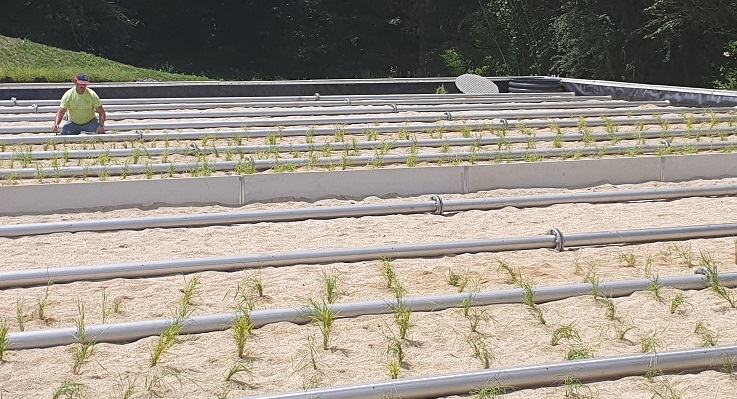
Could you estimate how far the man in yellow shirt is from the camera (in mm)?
8797

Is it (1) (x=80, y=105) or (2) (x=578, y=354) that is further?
(1) (x=80, y=105)

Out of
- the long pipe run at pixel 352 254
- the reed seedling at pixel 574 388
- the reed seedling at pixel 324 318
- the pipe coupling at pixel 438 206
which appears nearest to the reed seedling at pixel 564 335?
the reed seedling at pixel 574 388

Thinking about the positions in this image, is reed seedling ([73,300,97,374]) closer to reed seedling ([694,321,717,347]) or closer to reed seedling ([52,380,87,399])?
reed seedling ([52,380,87,399])

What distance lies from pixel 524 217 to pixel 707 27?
1326 cm

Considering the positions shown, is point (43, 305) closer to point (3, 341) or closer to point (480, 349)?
point (3, 341)

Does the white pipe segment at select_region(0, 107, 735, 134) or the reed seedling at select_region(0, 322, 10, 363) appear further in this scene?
the white pipe segment at select_region(0, 107, 735, 134)

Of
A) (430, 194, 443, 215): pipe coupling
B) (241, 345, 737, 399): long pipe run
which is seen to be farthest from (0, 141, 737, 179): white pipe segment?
(241, 345, 737, 399): long pipe run

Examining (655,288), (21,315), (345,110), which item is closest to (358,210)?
(655,288)

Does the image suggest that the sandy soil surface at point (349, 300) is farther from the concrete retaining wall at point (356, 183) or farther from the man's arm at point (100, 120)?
the man's arm at point (100, 120)

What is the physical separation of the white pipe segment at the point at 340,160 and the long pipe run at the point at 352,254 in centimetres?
239

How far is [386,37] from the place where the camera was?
1113 inches

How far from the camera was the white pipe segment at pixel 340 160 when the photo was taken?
7148mm

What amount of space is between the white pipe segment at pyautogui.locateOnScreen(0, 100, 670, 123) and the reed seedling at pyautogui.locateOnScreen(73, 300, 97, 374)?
Answer: 20.7 feet

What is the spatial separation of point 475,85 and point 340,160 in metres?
6.40
